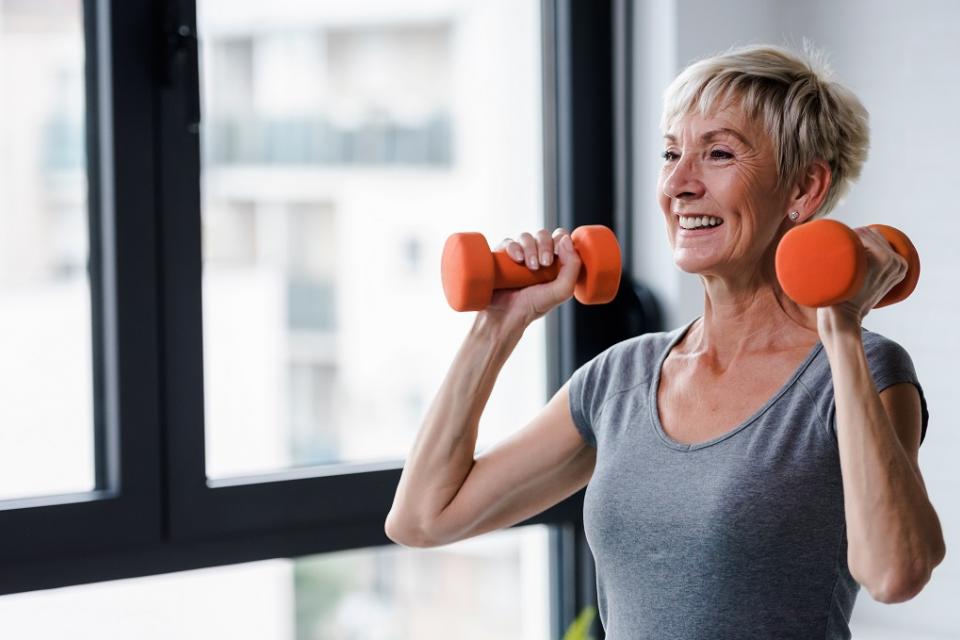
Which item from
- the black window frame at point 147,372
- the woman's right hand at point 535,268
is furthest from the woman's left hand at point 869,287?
the black window frame at point 147,372

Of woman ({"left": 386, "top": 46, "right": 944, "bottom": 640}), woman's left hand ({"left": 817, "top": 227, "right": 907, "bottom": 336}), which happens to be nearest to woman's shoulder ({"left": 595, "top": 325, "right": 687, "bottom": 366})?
woman ({"left": 386, "top": 46, "right": 944, "bottom": 640})

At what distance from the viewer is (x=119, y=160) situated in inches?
64.7

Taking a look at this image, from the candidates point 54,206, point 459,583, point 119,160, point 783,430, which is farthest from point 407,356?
point 783,430

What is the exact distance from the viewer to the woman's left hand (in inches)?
43.6

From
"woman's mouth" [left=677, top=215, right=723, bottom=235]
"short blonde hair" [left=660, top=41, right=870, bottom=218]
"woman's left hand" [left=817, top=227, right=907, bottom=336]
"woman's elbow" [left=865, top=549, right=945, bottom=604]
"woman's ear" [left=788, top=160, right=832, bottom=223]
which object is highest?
"short blonde hair" [left=660, top=41, right=870, bottom=218]

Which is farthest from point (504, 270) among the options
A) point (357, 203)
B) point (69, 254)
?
point (357, 203)

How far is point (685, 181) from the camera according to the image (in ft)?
4.34

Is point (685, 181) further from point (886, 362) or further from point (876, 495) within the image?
point (876, 495)

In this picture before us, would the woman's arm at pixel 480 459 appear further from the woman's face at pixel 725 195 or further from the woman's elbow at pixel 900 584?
the woman's elbow at pixel 900 584

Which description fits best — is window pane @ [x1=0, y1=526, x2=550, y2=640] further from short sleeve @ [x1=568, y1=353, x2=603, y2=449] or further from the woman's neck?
the woman's neck

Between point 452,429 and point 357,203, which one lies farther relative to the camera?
point 357,203

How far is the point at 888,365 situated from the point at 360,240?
1883 millimetres

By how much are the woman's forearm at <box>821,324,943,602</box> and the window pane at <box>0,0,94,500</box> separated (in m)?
1.14

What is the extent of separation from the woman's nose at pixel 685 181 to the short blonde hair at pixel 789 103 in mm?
63
